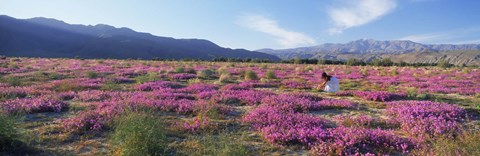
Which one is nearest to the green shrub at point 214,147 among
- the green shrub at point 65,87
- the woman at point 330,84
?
the woman at point 330,84

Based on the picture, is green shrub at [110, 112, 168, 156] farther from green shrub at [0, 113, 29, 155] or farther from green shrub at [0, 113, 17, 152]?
green shrub at [0, 113, 17, 152]

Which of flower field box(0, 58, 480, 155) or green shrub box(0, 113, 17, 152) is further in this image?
flower field box(0, 58, 480, 155)

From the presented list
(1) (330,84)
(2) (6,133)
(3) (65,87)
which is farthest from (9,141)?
(1) (330,84)

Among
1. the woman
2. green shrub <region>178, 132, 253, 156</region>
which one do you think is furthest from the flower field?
the woman

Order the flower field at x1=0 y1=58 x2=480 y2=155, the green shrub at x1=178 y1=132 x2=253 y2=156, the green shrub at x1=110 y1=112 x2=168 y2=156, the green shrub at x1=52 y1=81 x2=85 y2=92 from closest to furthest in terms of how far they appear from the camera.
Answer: the green shrub at x1=178 y1=132 x2=253 y2=156, the green shrub at x1=110 y1=112 x2=168 y2=156, the flower field at x1=0 y1=58 x2=480 y2=155, the green shrub at x1=52 y1=81 x2=85 y2=92

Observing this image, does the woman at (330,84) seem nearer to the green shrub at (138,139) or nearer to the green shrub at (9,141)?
the green shrub at (138,139)

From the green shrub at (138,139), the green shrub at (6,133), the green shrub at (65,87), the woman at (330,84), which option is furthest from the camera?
the green shrub at (65,87)

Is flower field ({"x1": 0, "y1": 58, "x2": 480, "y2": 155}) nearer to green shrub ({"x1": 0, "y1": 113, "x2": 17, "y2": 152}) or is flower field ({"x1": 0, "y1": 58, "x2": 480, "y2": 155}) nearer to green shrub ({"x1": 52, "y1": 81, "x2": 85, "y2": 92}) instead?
green shrub ({"x1": 0, "y1": 113, "x2": 17, "y2": 152})

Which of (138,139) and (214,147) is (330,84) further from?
(138,139)

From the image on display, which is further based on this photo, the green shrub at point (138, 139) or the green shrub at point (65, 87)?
the green shrub at point (65, 87)

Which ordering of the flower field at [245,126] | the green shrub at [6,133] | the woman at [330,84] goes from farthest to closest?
the woman at [330,84] → the flower field at [245,126] → the green shrub at [6,133]

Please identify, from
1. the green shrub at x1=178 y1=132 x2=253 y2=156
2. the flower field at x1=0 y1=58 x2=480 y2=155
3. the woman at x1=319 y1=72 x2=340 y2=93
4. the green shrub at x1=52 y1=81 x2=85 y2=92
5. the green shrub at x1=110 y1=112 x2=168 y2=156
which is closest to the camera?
the green shrub at x1=178 y1=132 x2=253 y2=156

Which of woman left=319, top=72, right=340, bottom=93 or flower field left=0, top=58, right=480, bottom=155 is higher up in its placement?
woman left=319, top=72, right=340, bottom=93

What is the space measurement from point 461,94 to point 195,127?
55.8 ft
